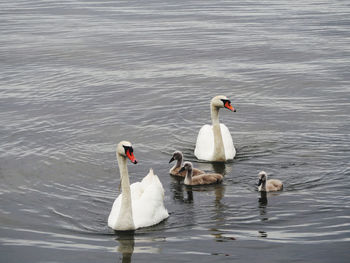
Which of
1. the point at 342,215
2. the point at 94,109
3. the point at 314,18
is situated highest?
the point at 314,18

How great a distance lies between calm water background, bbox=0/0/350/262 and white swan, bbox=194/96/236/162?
22cm

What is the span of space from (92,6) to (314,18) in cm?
1414

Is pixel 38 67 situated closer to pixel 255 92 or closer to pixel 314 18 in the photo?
pixel 255 92

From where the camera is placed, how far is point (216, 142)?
16.5m

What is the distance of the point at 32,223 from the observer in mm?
12930

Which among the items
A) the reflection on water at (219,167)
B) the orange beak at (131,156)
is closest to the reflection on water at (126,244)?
the orange beak at (131,156)

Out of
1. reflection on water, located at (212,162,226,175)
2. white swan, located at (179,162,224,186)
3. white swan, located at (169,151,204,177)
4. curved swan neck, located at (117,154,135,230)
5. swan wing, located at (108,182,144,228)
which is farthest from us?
reflection on water, located at (212,162,226,175)

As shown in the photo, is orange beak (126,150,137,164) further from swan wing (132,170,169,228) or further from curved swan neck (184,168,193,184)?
curved swan neck (184,168,193,184)

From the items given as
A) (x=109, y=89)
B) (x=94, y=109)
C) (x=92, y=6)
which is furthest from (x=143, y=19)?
(x=94, y=109)

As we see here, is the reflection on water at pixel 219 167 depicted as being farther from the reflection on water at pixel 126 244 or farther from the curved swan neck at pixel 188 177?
the reflection on water at pixel 126 244

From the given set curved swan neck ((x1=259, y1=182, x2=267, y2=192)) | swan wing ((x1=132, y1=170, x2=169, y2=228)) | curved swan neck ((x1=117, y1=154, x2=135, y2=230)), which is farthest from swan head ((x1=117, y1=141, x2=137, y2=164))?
curved swan neck ((x1=259, y1=182, x2=267, y2=192))

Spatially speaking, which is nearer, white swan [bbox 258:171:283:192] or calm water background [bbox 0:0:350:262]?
calm water background [bbox 0:0:350:262]

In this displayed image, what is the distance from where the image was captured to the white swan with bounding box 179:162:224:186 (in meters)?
14.9

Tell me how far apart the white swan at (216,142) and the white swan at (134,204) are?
353cm
